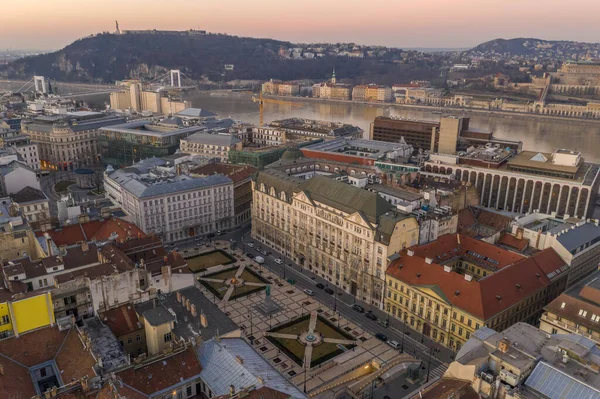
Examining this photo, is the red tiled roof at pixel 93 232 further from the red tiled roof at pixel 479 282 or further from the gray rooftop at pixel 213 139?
the gray rooftop at pixel 213 139

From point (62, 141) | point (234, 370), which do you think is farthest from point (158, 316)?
point (62, 141)

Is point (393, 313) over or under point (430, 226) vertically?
under

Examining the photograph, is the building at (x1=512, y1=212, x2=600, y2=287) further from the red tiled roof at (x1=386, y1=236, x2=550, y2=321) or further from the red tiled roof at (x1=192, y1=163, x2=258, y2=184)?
the red tiled roof at (x1=192, y1=163, x2=258, y2=184)

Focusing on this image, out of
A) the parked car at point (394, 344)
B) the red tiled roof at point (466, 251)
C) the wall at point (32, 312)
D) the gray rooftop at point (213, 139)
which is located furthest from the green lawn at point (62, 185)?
the parked car at point (394, 344)

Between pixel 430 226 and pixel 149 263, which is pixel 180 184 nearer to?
pixel 149 263

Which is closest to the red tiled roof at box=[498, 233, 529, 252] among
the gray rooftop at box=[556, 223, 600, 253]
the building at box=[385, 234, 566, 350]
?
the building at box=[385, 234, 566, 350]

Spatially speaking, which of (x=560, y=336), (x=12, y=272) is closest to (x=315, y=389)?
(x=560, y=336)

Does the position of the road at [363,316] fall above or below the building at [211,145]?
below
